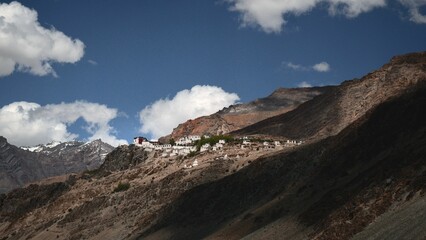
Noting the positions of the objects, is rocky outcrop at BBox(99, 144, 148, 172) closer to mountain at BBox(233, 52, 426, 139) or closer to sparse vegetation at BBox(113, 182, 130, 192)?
sparse vegetation at BBox(113, 182, 130, 192)

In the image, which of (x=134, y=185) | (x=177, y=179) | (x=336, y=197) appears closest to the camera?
(x=336, y=197)

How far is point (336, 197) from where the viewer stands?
52.7 meters

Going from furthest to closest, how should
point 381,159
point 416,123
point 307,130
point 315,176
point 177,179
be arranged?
point 307,130 → point 177,179 → point 315,176 → point 416,123 → point 381,159

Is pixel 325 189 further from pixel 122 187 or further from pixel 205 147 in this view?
pixel 205 147

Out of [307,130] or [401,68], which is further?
[307,130]

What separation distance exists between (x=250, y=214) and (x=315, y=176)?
10221 millimetres

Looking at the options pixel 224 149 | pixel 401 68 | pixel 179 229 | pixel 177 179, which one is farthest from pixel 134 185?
pixel 401 68

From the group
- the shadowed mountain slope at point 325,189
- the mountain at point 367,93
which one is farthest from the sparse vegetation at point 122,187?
the mountain at point 367,93

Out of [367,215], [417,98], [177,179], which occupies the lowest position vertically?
[367,215]

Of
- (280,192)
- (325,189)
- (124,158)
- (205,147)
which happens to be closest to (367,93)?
(205,147)

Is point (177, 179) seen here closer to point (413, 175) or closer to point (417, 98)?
point (417, 98)

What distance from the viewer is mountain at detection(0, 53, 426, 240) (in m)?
44.1

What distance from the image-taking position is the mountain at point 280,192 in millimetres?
44094

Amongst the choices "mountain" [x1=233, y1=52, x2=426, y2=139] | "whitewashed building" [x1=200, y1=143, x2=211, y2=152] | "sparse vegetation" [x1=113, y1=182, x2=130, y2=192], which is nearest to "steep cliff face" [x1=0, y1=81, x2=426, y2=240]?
"sparse vegetation" [x1=113, y1=182, x2=130, y2=192]
